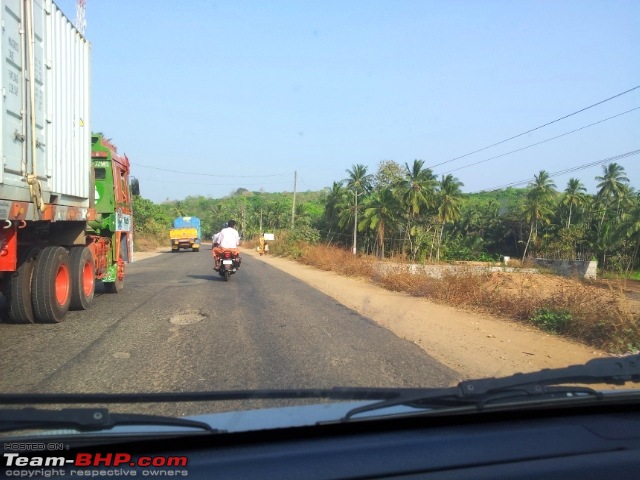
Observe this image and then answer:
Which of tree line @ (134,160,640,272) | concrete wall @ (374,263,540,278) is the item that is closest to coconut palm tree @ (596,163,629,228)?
tree line @ (134,160,640,272)

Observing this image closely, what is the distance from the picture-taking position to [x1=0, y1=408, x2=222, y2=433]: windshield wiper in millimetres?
2529

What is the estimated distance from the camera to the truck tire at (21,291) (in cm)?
816

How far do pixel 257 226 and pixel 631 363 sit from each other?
74.8 m

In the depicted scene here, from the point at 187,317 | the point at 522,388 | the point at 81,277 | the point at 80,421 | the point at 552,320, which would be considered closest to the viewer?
the point at 80,421

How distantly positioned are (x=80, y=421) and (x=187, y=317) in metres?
7.06

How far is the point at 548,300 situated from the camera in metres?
10.1

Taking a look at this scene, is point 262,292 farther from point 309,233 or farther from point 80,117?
point 309,233

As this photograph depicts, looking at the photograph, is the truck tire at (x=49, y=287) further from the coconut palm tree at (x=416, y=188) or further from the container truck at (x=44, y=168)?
the coconut palm tree at (x=416, y=188)

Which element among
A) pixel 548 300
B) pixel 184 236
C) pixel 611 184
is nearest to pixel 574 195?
pixel 611 184

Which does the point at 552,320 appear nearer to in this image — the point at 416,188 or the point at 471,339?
the point at 471,339

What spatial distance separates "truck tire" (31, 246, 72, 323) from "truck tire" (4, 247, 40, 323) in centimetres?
8

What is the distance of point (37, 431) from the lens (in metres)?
2.54

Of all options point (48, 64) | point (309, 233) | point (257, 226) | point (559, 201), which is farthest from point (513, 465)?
point (257, 226)

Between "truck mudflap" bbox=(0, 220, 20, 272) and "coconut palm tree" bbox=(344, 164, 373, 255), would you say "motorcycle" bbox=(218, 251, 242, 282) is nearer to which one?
"truck mudflap" bbox=(0, 220, 20, 272)
